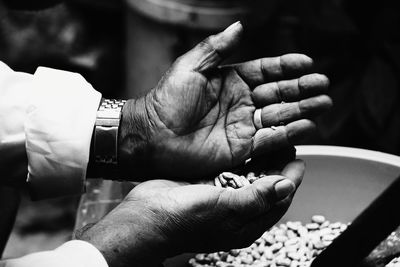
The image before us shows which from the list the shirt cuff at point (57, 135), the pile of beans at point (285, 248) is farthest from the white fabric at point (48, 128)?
the pile of beans at point (285, 248)

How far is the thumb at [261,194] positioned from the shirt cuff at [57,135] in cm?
44

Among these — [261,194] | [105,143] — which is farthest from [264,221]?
[105,143]

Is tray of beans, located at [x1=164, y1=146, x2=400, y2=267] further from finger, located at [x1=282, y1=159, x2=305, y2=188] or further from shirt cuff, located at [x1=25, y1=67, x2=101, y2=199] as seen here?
shirt cuff, located at [x1=25, y1=67, x2=101, y2=199]

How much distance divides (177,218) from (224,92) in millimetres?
409

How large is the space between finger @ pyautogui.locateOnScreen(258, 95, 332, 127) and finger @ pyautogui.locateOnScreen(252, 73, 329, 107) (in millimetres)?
23

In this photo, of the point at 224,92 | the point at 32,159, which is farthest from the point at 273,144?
the point at 32,159

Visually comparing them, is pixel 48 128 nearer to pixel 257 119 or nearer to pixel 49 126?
pixel 49 126

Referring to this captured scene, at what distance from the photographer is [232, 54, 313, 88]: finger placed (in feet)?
5.32

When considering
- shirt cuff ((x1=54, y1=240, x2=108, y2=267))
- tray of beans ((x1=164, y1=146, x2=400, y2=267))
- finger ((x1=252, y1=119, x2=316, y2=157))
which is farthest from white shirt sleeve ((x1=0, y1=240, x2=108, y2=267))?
finger ((x1=252, y1=119, x2=316, y2=157))

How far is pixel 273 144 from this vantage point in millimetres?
1550

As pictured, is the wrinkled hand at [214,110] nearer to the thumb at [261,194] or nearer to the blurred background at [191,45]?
the thumb at [261,194]

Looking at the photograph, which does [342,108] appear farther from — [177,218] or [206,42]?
[177,218]

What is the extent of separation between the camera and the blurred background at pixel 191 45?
7.89ft

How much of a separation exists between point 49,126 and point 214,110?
1.33ft
